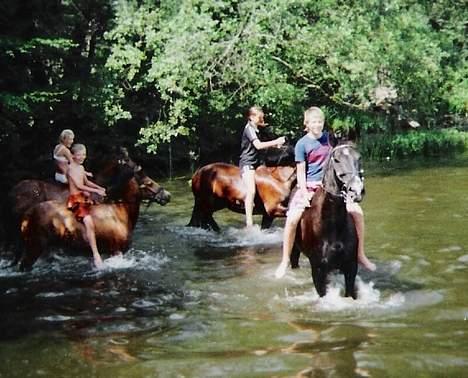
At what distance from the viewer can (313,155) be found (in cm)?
879

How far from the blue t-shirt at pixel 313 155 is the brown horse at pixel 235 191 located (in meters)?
4.78

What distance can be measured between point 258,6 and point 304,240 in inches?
572

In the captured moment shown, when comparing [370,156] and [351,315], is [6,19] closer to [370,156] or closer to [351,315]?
[351,315]

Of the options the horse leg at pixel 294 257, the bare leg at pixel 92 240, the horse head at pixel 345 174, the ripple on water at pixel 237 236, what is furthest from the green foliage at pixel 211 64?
the horse head at pixel 345 174

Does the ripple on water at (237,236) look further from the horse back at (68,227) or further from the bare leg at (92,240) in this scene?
the bare leg at (92,240)

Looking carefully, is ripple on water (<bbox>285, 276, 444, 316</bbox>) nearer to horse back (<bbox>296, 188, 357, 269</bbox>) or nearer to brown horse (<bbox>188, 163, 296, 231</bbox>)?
horse back (<bbox>296, 188, 357, 269</bbox>)

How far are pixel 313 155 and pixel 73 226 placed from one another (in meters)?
4.27

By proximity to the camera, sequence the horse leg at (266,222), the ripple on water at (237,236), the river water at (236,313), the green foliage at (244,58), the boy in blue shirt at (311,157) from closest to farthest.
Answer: the river water at (236,313) → the boy in blue shirt at (311,157) → the ripple on water at (237,236) → the horse leg at (266,222) → the green foliage at (244,58)

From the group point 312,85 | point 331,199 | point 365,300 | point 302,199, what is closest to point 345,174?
point 331,199

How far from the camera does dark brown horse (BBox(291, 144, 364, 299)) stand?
26.5ft

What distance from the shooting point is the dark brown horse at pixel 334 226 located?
26.5 ft

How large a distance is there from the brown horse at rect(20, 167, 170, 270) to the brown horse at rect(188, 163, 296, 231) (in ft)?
9.84

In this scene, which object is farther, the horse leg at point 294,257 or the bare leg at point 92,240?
the bare leg at point 92,240

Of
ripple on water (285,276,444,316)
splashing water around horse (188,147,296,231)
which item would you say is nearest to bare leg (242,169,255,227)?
splashing water around horse (188,147,296,231)
